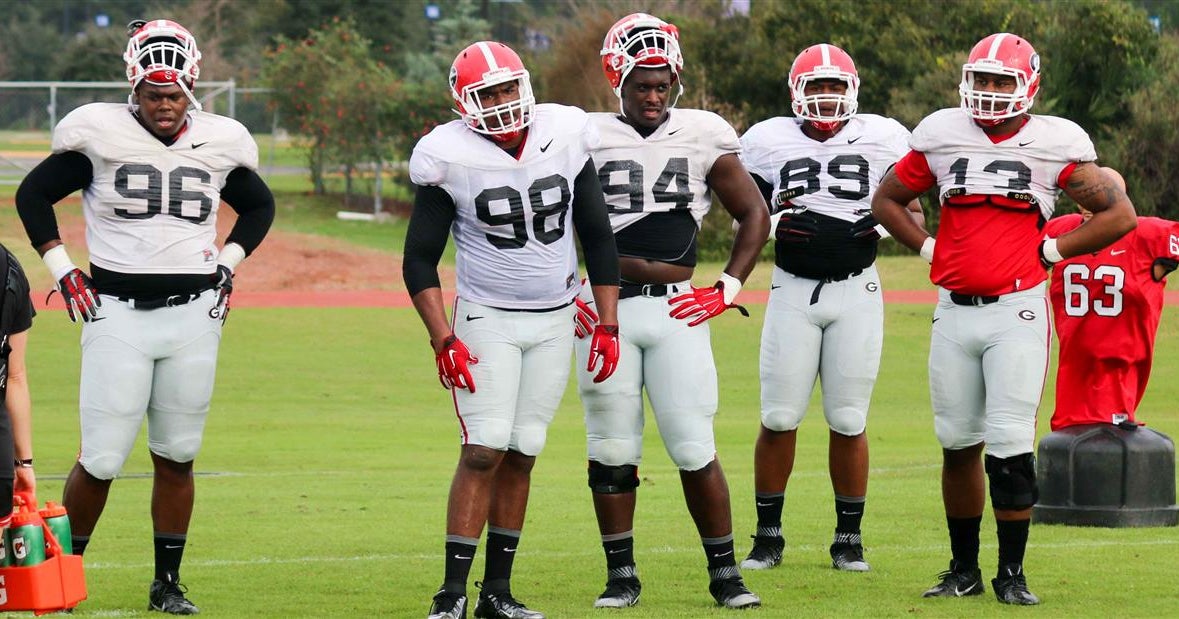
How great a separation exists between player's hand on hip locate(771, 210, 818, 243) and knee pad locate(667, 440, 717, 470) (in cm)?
142

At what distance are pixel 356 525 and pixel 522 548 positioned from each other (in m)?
1.26

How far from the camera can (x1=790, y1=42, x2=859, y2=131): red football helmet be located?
25.6 ft

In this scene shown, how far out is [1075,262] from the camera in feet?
31.9

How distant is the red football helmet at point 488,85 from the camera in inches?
246

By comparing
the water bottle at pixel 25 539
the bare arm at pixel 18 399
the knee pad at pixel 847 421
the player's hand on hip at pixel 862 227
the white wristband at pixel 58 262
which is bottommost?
the water bottle at pixel 25 539

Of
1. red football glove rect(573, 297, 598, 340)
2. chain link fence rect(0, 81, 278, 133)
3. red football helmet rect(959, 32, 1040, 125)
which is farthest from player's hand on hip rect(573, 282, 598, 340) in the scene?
chain link fence rect(0, 81, 278, 133)

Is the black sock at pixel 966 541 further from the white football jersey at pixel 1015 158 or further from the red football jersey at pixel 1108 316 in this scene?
the red football jersey at pixel 1108 316

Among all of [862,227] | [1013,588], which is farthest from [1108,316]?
[1013,588]

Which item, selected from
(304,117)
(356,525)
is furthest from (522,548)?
(304,117)

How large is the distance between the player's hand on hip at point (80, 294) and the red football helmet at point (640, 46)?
213cm

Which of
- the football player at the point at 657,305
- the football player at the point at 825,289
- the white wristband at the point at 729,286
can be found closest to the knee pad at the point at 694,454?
the football player at the point at 657,305

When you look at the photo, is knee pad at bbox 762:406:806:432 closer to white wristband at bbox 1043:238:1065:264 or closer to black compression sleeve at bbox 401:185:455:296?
white wristband at bbox 1043:238:1065:264

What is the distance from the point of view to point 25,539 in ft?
20.0

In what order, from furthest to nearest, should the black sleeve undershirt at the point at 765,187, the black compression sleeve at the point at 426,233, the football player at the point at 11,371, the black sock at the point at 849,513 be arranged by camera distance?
the black sleeve undershirt at the point at 765,187
the black sock at the point at 849,513
the black compression sleeve at the point at 426,233
the football player at the point at 11,371
